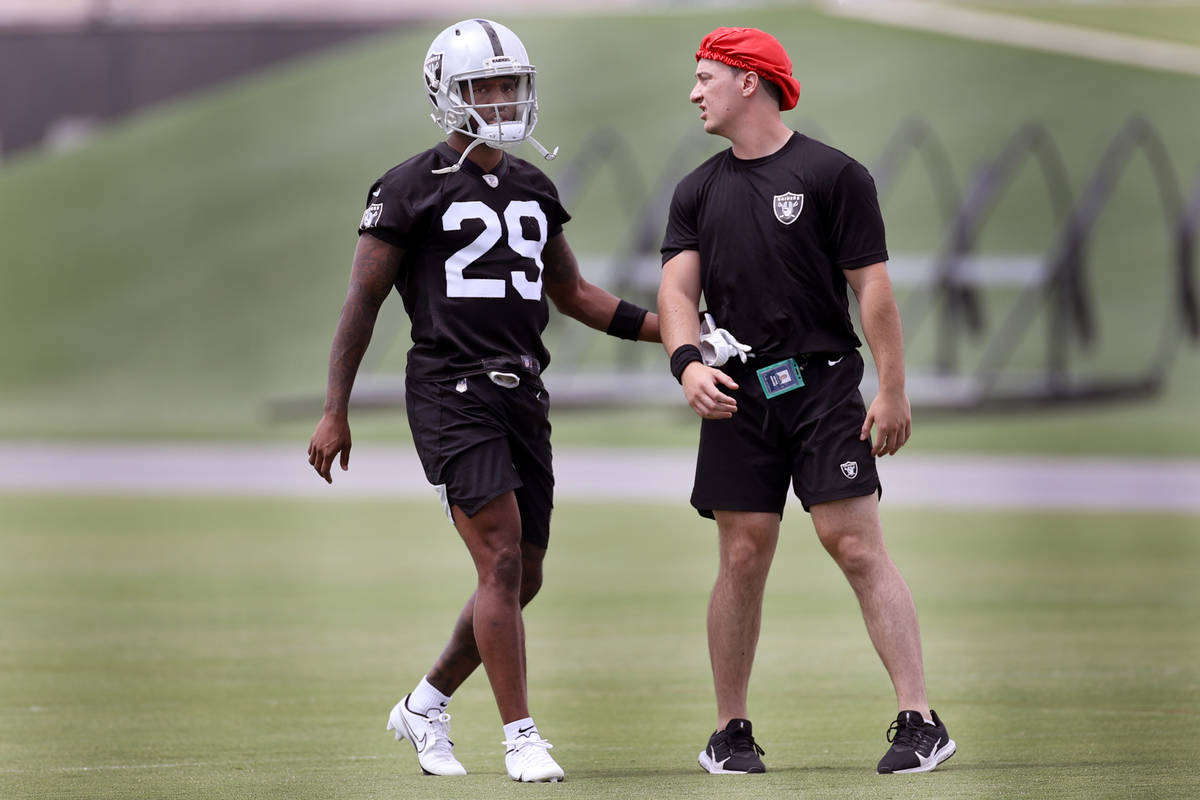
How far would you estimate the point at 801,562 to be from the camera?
10570 mm

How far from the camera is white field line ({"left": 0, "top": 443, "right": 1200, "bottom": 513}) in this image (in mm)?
13648

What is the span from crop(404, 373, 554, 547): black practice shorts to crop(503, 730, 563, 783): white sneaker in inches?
23.0

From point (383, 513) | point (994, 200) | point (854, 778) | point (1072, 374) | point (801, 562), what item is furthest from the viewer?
point (994, 200)

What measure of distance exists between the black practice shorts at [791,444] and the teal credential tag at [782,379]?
19mm

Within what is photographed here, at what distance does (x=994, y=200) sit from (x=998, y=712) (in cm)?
2261

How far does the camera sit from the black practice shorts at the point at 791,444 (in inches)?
200

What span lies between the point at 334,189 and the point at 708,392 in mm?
27870

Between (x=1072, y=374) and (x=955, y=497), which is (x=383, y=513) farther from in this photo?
(x=1072, y=374)

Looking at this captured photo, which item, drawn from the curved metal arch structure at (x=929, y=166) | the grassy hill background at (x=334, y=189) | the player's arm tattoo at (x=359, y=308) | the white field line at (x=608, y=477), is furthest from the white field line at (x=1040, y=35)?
the player's arm tattoo at (x=359, y=308)

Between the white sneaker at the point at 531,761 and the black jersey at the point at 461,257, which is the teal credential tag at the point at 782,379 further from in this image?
the white sneaker at the point at 531,761

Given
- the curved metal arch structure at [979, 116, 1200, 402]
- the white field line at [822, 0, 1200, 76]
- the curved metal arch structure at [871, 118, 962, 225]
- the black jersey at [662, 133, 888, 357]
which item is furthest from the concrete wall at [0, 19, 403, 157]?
the black jersey at [662, 133, 888, 357]

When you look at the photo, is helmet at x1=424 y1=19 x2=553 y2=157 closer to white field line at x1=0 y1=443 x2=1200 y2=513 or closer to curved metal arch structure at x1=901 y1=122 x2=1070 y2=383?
white field line at x1=0 y1=443 x2=1200 y2=513

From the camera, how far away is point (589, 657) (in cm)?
750

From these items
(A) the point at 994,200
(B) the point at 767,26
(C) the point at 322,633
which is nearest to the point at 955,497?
(C) the point at 322,633
